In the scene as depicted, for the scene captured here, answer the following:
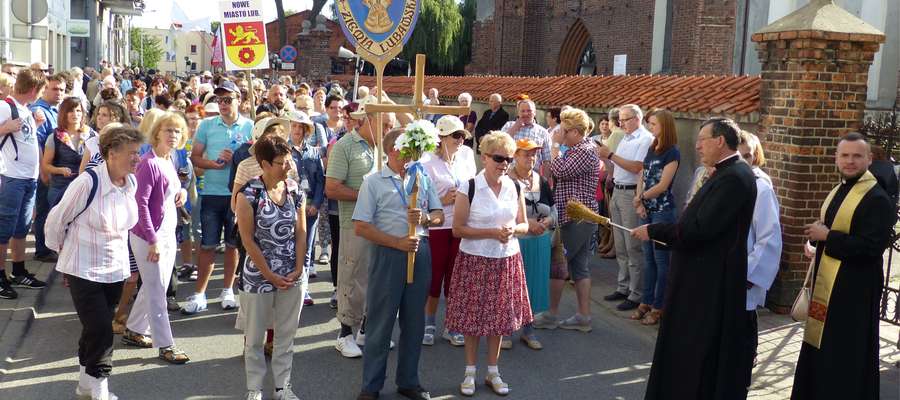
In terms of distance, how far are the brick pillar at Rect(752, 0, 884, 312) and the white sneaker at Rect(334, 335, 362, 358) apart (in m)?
4.02

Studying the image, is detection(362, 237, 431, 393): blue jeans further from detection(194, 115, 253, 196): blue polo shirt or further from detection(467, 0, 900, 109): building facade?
detection(467, 0, 900, 109): building facade

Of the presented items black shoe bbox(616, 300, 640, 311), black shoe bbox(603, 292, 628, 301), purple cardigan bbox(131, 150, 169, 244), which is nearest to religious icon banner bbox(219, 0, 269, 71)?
purple cardigan bbox(131, 150, 169, 244)

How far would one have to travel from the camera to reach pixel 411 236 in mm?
5773

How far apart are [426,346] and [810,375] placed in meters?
3.01

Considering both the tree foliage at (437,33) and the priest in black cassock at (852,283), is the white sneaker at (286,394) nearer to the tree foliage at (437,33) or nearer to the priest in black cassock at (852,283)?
the priest in black cassock at (852,283)

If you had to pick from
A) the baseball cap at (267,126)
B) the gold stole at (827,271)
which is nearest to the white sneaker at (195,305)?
the baseball cap at (267,126)

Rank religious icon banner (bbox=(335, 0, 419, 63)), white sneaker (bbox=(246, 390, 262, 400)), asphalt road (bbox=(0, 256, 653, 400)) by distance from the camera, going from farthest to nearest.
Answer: religious icon banner (bbox=(335, 0, 419, 63))
asphalt road (bbox=(0, 256, 653, 400))
white sneaker (bbox=(246, 390, 262, 400))

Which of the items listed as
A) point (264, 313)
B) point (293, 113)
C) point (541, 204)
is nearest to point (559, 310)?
point (541, 204)

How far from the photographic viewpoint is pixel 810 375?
5691 millimetres

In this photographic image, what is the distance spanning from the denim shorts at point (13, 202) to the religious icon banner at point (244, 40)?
333 centimetres

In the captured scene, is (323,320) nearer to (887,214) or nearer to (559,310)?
(559,310)

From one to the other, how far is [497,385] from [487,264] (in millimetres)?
826

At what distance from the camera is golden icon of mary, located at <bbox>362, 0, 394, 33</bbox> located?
7680 millimetres

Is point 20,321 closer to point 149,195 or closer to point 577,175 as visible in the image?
point 149,195
